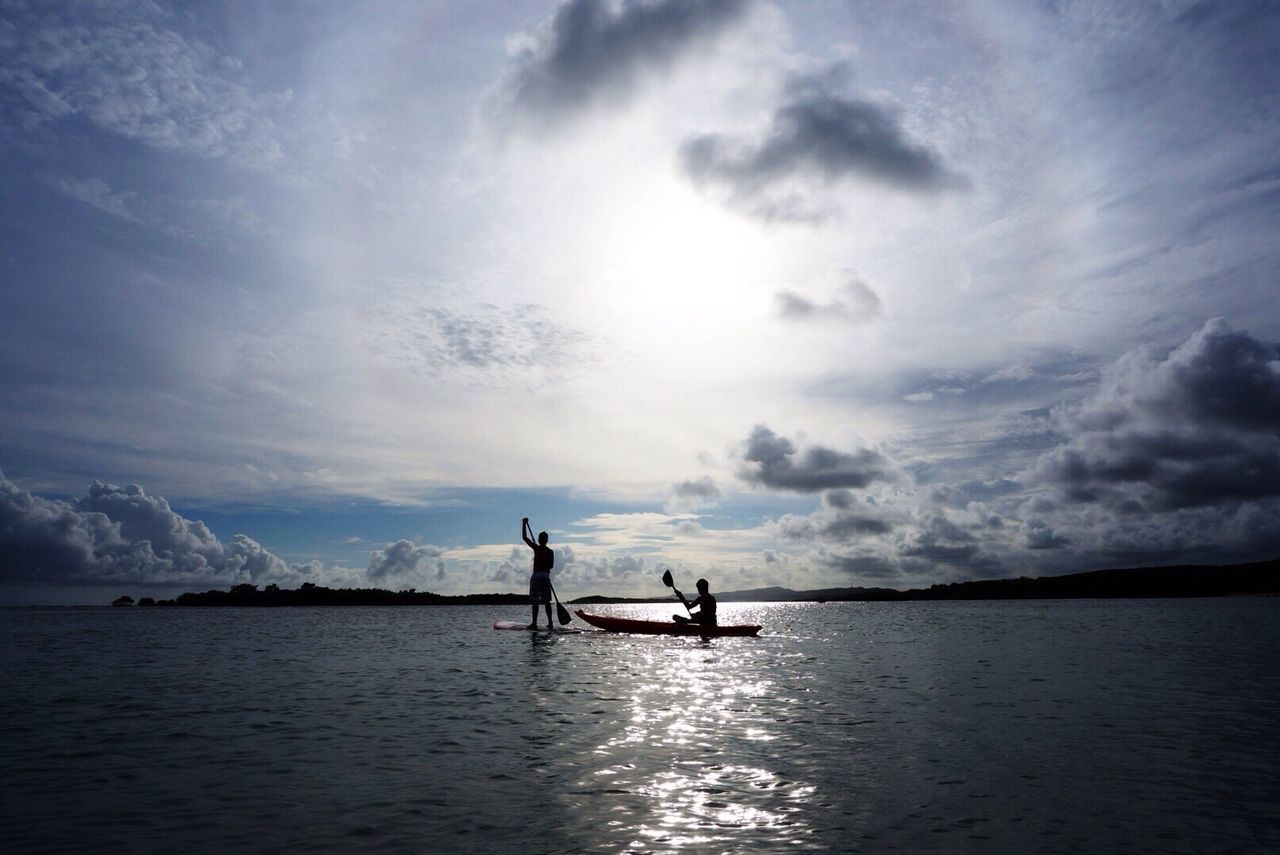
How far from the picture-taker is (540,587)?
3909cm

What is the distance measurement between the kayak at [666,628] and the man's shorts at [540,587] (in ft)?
16.5

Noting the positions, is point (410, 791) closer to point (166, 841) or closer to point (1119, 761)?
point (166, 841)

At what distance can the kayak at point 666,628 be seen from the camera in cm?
3825

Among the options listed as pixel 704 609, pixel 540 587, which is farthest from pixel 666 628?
pixel 540 587

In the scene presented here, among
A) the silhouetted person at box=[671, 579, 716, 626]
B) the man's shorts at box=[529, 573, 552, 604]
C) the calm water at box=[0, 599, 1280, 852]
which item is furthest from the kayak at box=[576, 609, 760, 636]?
the calm water at box=[0, 599, 1280, 852]

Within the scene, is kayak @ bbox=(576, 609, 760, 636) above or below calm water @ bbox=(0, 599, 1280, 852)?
below

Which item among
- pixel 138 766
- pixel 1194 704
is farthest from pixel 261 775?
pixel 1194 704

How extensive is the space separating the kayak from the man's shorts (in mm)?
5016

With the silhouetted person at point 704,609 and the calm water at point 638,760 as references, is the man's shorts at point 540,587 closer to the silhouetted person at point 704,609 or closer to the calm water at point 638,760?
the silhouetted person at point 704,609

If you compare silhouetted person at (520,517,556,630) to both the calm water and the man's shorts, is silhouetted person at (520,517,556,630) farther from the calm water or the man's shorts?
the calm water

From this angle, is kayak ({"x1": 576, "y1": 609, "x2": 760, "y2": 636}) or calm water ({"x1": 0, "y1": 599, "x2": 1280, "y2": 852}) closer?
calm water ({"x1": 0, "y1": 599, "x2": 1280, "y2": 852})

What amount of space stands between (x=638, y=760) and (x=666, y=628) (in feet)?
Result: 94.3

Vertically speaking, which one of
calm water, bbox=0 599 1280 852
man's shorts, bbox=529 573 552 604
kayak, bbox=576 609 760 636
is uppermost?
man's shorts, bbox=529 573 552 604

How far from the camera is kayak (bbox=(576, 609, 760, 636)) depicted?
1506 inches
